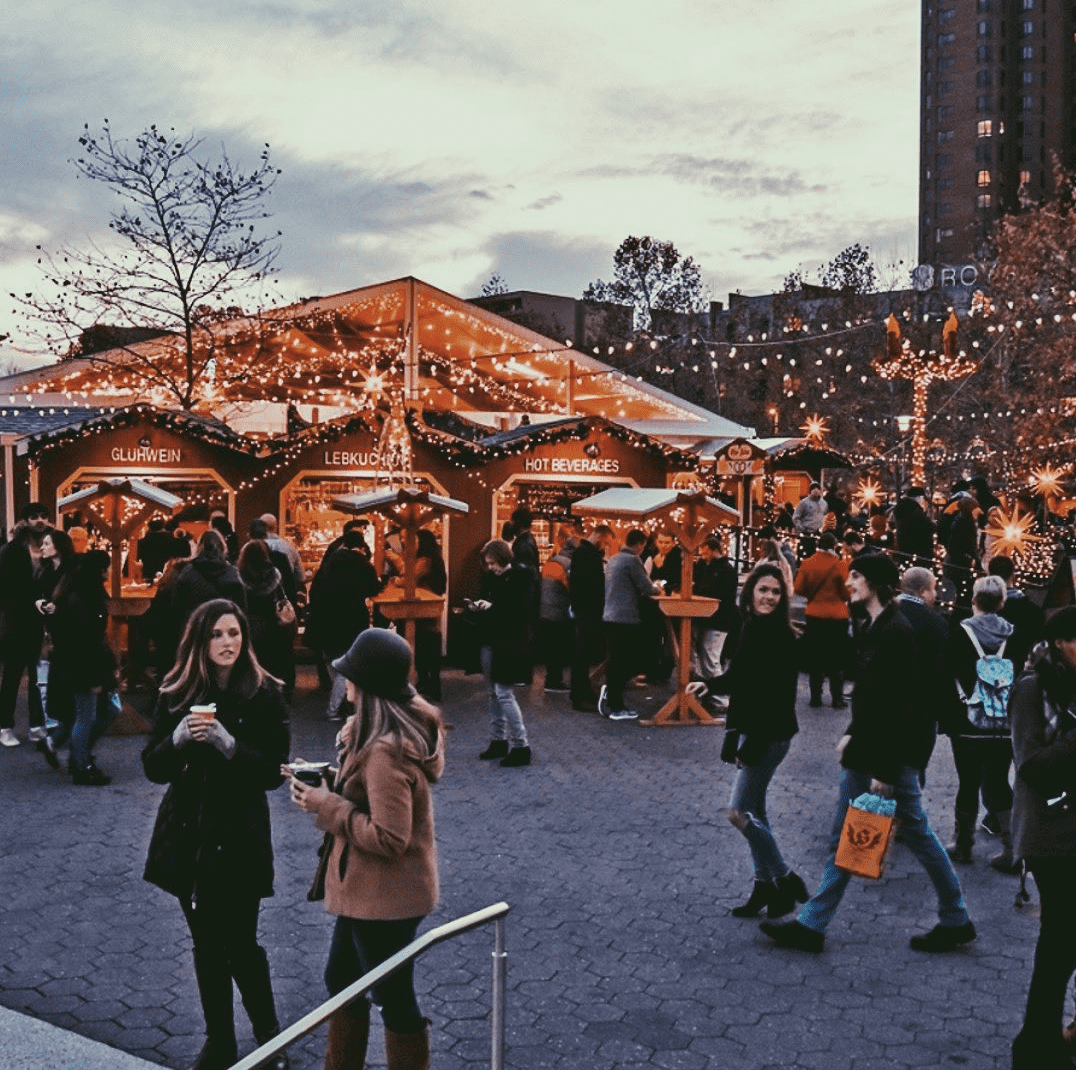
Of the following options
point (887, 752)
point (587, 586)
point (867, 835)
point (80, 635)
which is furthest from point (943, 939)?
point (587, 586)

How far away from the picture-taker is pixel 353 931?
12.1 ft

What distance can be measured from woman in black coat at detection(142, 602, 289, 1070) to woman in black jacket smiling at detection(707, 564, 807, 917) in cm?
247

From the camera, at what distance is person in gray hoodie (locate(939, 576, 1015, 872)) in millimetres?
6695

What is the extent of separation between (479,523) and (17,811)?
26.4 feet

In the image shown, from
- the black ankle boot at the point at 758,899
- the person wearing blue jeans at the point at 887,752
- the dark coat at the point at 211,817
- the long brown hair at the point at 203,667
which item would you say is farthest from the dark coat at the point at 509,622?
the dark coat at the point at 211,817

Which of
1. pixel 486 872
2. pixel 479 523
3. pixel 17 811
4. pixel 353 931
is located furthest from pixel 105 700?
pixel 479 523

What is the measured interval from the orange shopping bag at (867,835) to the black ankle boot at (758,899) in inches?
27.7

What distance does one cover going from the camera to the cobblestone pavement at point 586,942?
4574 mm

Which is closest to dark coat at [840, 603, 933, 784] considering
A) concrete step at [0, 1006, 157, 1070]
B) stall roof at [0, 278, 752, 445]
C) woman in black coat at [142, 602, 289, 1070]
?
woman in black coat at [142, 602, 289, 1070]

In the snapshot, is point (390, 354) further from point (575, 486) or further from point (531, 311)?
point (531, 311)

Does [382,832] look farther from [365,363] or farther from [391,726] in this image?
[365,363]

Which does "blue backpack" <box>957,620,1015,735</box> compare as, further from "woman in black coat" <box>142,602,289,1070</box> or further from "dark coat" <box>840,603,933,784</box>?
"woman in black coat" <box>142,602,289,1070</box>

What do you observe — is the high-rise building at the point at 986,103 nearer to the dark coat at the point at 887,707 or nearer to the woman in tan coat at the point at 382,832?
the dark coat at the point at 887,707

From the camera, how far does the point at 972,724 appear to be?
264 inches
